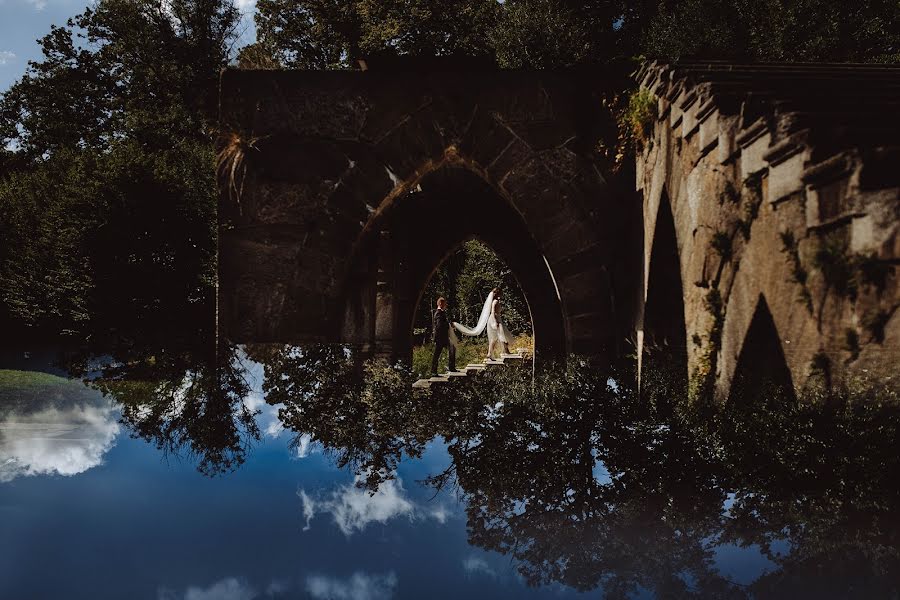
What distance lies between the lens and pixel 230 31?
77.3ft

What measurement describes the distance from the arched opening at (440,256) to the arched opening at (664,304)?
513cm

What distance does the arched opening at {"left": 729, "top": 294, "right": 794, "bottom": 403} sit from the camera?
3516 millimetres

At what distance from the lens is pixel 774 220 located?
3.31 metres

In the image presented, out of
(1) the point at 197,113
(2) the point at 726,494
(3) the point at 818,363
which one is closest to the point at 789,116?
(3) the point at 818,363

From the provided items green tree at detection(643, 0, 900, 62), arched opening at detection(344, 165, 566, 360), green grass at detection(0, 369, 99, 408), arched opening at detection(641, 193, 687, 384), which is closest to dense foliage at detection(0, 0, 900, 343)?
green tree at detection(643, 0, 900, 62)

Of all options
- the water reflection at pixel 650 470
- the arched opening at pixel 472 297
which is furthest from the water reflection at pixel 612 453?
the arched opening at pixel 472 297

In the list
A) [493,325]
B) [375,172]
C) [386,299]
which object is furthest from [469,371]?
[375,172]

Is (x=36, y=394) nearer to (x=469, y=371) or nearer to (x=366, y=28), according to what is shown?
(x=469, y=371)

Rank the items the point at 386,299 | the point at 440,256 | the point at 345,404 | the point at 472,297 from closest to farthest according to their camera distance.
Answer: the point at 345,404
the point at 386,299
the point at 440,256
the point at 472,297

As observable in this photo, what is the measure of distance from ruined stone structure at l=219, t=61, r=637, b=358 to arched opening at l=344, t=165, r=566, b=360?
4.33 meters

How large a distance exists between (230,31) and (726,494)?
24.0 metres

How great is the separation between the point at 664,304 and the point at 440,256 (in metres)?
6.46

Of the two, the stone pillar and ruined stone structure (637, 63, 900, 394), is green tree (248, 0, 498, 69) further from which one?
ruined stone structure (637, 63, 900, 394)

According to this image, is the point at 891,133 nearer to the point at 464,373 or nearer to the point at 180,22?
the point at 464,373
